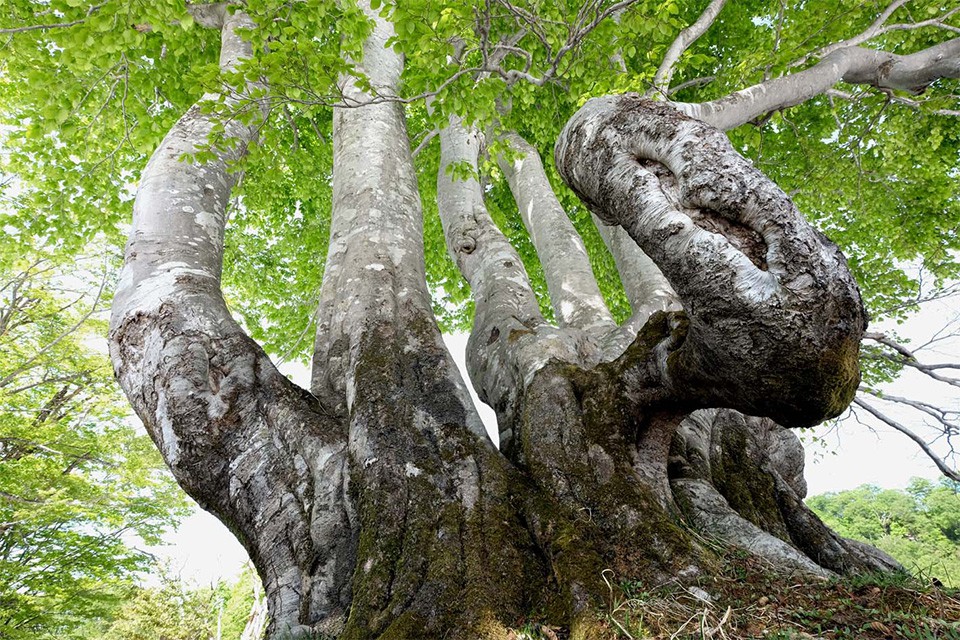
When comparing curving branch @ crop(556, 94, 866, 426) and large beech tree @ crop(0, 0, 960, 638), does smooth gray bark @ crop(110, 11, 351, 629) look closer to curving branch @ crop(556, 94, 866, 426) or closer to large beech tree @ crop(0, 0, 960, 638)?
large beech tree @ crop(0, 0, 960, 638)

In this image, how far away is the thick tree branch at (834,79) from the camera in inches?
137

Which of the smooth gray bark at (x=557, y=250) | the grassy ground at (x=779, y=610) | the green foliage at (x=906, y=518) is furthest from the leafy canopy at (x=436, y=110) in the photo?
the green foliage at (x=906, y=518)

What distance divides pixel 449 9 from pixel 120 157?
250 inches

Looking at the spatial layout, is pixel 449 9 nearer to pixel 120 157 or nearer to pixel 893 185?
pixel 120 157

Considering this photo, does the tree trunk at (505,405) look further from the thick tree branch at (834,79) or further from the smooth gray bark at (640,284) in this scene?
the thick tree branch at (834,79)

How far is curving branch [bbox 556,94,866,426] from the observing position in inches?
63.5

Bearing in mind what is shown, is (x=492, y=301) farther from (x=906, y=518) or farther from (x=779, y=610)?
(x=906, y=518)

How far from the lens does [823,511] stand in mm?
30719

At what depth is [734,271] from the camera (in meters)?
1.69

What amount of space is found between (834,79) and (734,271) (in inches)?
139

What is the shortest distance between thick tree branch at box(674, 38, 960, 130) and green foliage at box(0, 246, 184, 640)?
35.0 feet

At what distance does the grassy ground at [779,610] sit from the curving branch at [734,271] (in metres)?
0.58

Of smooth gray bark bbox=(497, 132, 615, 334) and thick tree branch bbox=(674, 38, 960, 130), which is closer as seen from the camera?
thick tree branch bbox=(674, 38, 960, 130)

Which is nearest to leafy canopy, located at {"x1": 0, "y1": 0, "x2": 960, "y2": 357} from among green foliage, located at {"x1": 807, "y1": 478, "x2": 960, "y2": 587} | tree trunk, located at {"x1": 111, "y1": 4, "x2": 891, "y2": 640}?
tree trunk, located at {"x1": 111, "y1": 4, "x2": 891, "y2": 640}
